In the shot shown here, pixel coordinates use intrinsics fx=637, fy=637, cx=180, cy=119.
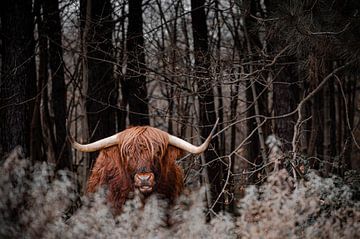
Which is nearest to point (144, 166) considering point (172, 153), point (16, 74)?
point (172, 153)

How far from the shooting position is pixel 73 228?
465 centimetres

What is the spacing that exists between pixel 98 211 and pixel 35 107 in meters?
6.27

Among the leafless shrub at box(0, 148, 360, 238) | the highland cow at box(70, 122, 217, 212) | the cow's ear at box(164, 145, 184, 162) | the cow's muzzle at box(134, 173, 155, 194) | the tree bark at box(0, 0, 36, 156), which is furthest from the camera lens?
the tree bark at box(0, 0, 36, 156)

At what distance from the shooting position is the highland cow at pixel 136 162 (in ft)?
24.5

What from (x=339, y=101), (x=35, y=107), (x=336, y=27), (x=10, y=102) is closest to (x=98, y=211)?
(x=336, y=27)

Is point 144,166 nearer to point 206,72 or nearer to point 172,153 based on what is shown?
point 172,153

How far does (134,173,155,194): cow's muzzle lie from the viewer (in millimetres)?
6949

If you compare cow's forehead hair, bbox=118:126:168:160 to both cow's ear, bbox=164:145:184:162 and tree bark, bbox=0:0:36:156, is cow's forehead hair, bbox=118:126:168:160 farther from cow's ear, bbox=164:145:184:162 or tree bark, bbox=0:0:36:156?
tree bark, bbox=0:0:36:156

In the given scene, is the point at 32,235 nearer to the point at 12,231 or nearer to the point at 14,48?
the point at 12,231

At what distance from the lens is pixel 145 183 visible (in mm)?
6953

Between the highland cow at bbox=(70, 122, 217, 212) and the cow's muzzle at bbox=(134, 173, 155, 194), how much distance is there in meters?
0.11

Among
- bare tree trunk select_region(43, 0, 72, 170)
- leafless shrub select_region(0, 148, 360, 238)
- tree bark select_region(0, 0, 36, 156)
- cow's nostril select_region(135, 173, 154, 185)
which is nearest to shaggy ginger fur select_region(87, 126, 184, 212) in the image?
cow's nostril select_region(135, 173, 154, 185)

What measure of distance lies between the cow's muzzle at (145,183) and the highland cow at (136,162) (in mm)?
112

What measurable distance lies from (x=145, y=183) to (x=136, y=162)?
515mm
